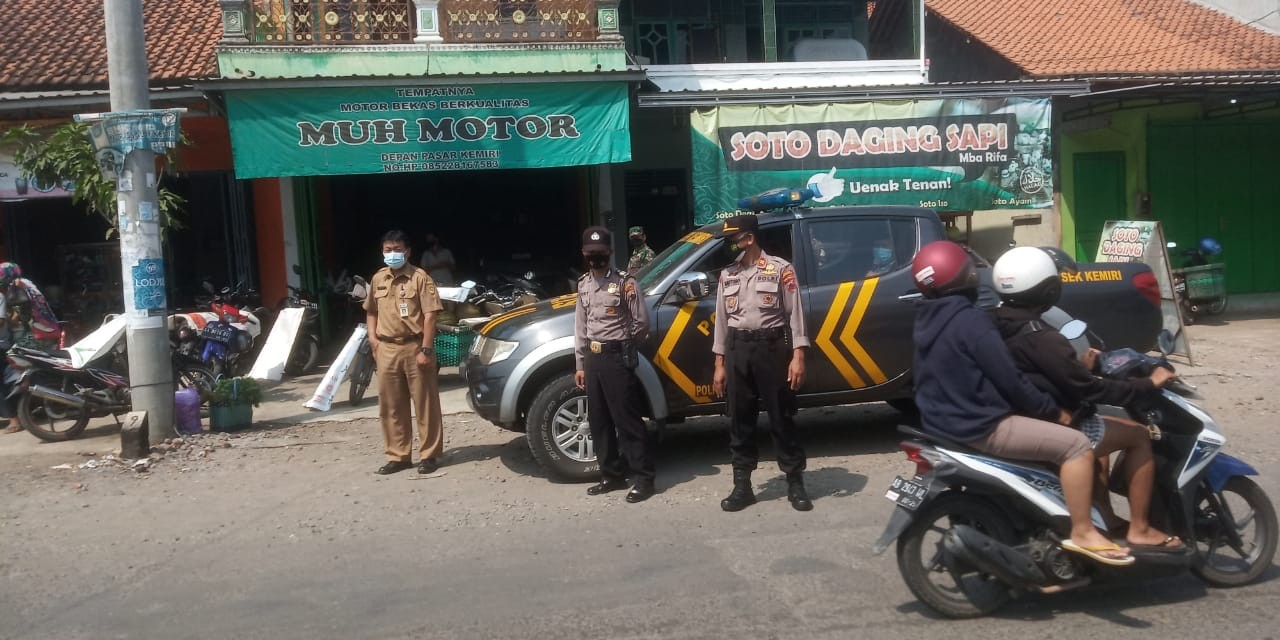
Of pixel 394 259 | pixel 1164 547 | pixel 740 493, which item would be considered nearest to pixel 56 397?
pixel 394 259

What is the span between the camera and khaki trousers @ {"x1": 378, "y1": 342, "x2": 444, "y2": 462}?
24.5ft

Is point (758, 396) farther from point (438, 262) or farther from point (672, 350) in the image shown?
point (438, 262)

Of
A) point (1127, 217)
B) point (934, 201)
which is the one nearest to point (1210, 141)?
point (1127, 217)

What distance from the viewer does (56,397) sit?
8.91 m

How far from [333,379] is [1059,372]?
708 centimetres

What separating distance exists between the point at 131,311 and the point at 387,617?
15.5 ft

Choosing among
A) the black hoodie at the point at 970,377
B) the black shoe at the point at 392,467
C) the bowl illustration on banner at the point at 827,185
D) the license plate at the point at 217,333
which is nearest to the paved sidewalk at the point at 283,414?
the license plate at the point at 217,333

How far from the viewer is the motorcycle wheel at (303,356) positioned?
39.9 feet

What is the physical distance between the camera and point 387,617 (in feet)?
15.7

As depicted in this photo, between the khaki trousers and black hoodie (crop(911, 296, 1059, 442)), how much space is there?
4149mm

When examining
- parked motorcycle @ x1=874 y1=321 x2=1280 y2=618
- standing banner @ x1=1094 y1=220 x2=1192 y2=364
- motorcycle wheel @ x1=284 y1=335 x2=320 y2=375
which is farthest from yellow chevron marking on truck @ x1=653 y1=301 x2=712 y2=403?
motorcycle wheel @ x1=284 y1=335 x2=320 y2=375

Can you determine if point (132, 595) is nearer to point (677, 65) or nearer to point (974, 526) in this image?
point (974, 526)

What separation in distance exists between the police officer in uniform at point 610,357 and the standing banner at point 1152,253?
5.87 metres

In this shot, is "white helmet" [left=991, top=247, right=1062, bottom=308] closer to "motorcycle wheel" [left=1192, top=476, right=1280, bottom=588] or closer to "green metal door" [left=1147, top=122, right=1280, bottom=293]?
"motorcycle wheel" [left=1192, top=476, right=1280, bottom=588]
